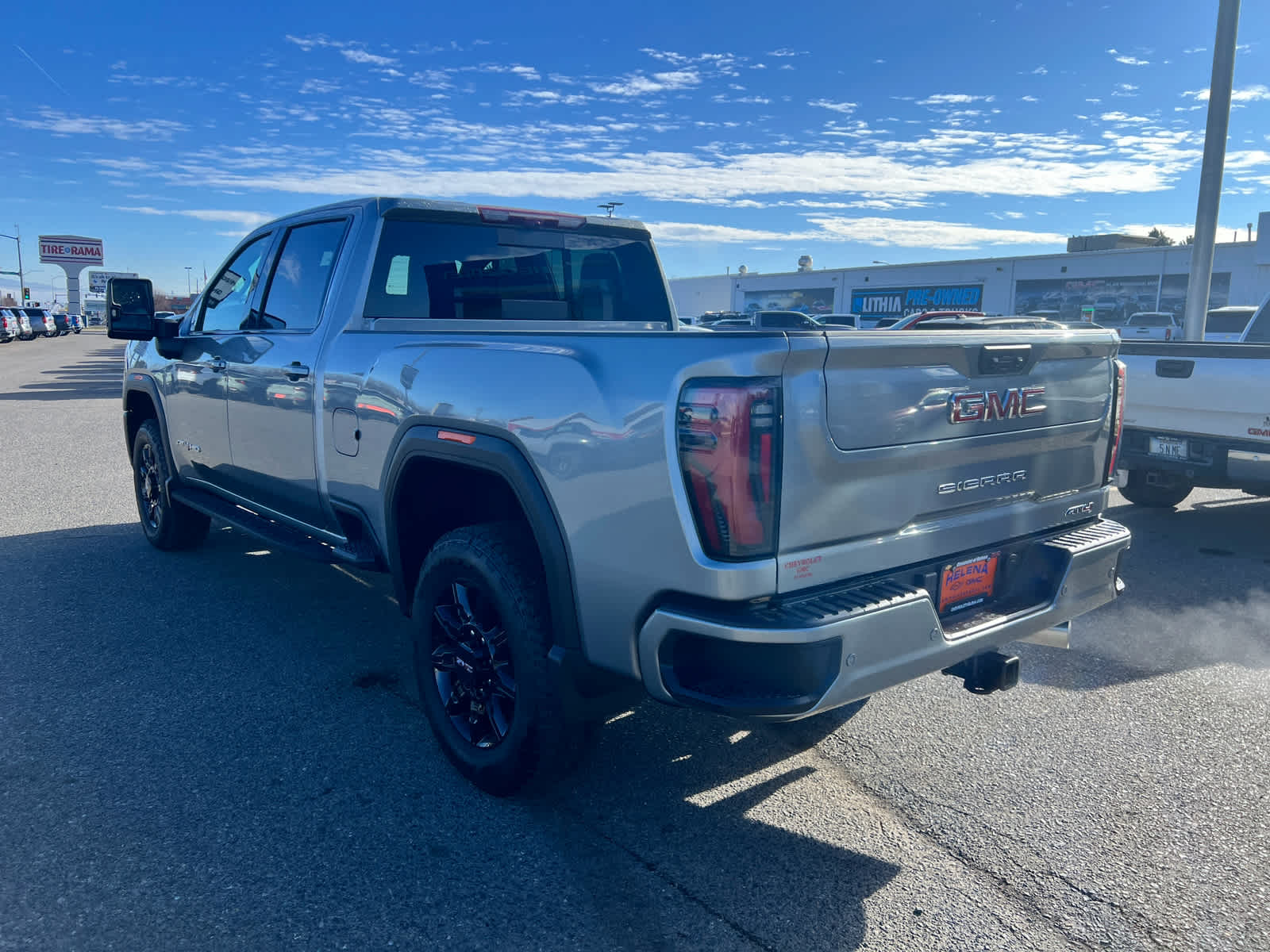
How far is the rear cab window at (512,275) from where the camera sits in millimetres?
4262

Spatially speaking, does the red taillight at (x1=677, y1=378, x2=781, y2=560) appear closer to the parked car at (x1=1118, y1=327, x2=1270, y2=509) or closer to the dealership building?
the parked car at (x1=1118, y1=327, x2=1270, y2=509)

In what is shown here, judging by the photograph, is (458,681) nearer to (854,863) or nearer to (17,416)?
(854,863)

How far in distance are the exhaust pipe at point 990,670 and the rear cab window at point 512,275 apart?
2512mm

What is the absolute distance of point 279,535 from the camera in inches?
180

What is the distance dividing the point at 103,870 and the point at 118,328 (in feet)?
10.6

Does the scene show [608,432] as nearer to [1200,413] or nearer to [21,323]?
[1200,413]

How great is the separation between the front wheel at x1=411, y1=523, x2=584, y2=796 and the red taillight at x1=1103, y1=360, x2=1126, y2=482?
2147mm

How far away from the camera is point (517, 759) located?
10.1 feet

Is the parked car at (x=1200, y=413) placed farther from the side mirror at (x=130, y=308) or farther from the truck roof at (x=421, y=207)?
the side mirror at (x=130, y=308)

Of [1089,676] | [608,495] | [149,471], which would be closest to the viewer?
[608,495]

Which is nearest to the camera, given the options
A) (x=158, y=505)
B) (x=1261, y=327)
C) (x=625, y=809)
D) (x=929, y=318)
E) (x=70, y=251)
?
(x=625, y=809)

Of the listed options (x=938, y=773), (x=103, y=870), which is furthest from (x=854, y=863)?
(x=103, y=870)

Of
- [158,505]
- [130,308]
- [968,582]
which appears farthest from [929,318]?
[158,505]

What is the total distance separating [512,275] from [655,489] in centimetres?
236
